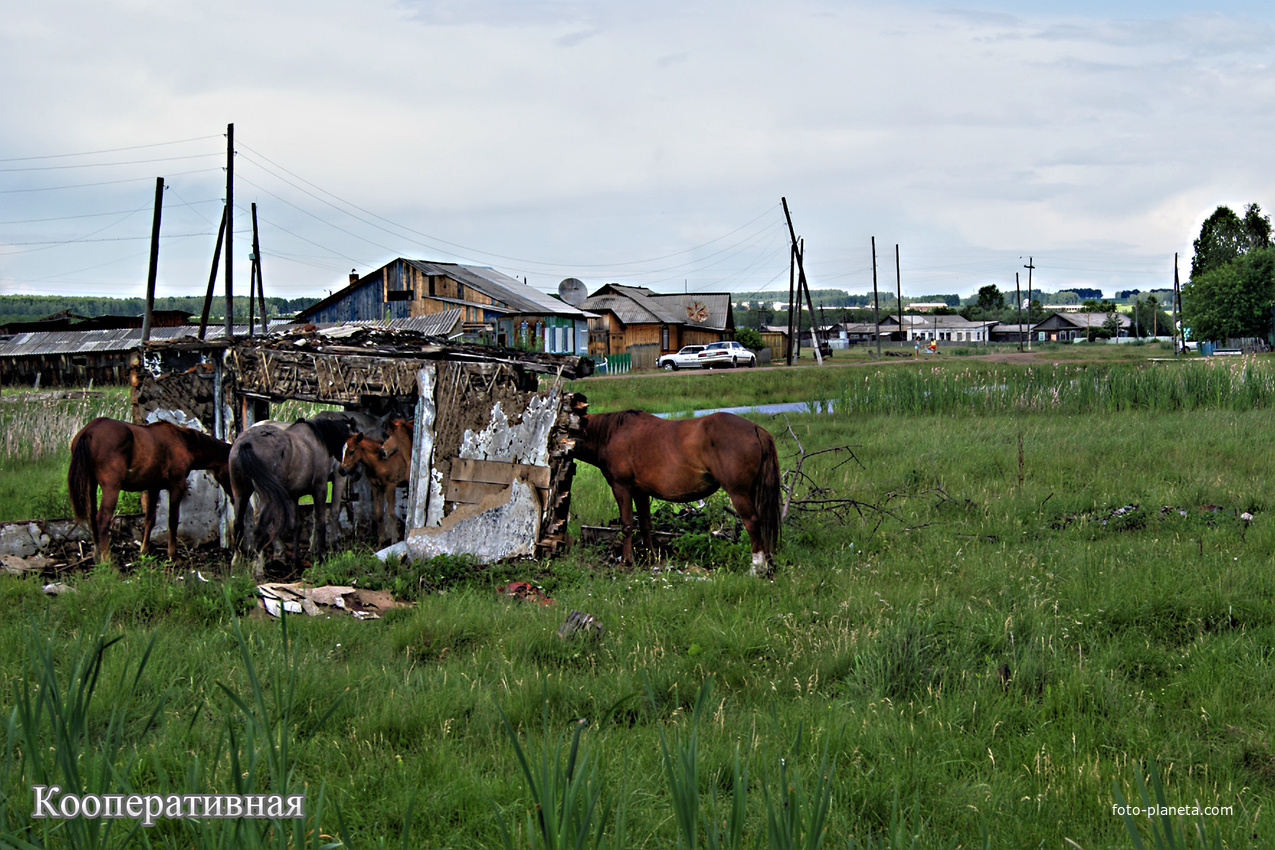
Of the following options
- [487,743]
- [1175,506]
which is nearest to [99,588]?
[487,743]

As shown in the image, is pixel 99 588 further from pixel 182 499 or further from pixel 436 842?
pixel 436 842

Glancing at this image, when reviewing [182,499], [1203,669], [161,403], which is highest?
[161,403]

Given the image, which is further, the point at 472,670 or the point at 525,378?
the point at 525,378

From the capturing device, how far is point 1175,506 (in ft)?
33.2

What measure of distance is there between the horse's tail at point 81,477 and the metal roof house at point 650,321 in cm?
3881

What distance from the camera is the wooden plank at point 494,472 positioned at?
855 cm

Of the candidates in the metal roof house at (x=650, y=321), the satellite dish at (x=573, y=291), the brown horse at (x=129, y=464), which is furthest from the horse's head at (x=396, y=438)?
the satellite dish at (x=573, y=291)

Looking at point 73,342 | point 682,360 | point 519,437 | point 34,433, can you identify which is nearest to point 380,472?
point 519,437

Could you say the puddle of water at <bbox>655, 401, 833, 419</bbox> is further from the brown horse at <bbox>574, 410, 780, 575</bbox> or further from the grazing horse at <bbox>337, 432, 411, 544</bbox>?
the brown horse at <bbox>574, 410, 780, 575</bbox>

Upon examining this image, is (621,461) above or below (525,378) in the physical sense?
below

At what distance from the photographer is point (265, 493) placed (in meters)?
8.84

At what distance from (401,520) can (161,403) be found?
326 cm

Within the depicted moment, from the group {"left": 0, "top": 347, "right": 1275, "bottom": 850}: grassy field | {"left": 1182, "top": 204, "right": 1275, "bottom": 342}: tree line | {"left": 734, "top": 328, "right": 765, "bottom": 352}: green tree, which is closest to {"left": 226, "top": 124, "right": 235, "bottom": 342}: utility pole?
{"left": 0, "top": 347, "right": 1275, "bottom": 850}: grassy field

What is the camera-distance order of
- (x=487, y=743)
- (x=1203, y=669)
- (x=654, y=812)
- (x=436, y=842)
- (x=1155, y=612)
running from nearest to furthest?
(x=436, y=842), (x=654, y=812), (x=487, y=743), (x=1203, y=669), (x=1155, y=612)
